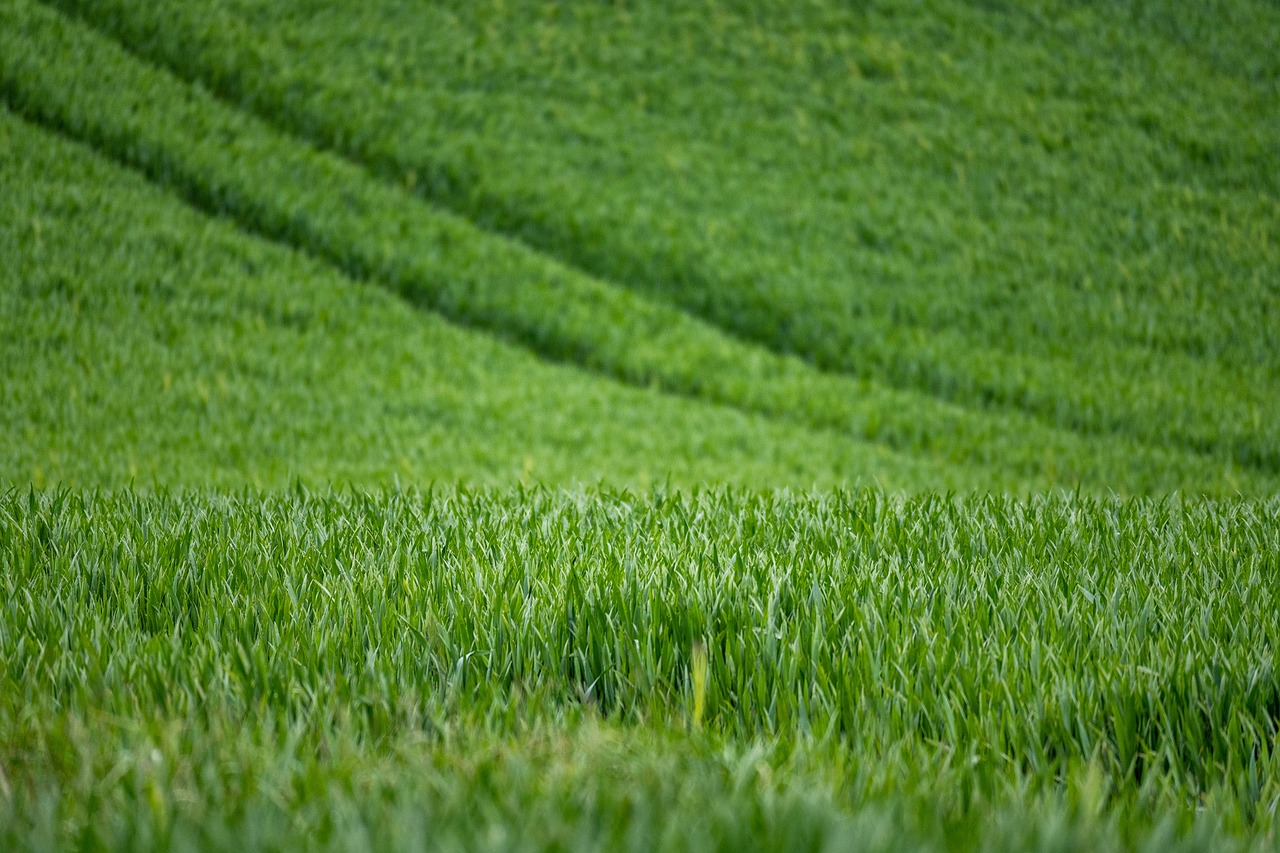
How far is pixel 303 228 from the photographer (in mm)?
13102

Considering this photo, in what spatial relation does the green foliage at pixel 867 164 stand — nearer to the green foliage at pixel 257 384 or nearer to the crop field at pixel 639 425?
the crop field at pixel 639 425

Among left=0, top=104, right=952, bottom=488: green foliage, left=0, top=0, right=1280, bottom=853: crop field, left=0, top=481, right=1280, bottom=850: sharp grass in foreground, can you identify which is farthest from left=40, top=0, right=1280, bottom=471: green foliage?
left=0, top=481, right=1280, bottom=850: sharp grass in foreground

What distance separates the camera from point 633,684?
207cm

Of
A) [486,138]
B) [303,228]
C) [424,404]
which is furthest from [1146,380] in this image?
[303,228]

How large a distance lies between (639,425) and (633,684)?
28.9ft

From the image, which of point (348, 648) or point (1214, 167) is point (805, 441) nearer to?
point (348, 648)

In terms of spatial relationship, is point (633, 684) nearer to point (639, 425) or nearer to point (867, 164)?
point (639, 425)

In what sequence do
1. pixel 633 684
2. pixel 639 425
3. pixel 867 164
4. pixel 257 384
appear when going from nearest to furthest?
pixel 633 684 → pixel 257 384 → pixel 639 425 → pixel 867 164

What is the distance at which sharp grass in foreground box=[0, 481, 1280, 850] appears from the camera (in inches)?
49.1

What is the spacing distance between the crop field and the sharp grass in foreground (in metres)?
0.02

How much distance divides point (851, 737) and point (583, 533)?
162cm

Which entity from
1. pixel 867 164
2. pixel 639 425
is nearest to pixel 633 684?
pixel 639 425

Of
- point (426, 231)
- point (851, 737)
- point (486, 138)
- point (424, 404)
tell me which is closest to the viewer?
point (851, 737)

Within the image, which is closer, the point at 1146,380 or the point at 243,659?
the point at 243,659
